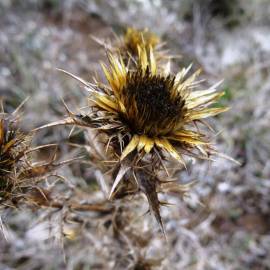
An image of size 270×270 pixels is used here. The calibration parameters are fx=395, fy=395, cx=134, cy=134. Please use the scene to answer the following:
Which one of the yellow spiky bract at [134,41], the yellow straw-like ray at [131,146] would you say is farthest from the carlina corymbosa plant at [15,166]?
the yellow spiky bract at [134,41]

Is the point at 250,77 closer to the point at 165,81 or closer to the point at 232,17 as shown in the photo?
the point at 232,17

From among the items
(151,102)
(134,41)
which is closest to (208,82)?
(134,41)

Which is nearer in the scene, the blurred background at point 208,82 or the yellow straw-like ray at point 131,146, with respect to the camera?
the yellow straw-like ray at point 131,146

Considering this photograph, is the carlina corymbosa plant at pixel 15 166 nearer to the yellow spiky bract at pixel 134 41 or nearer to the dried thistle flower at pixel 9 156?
the dried thistle flower at pixel 9 156

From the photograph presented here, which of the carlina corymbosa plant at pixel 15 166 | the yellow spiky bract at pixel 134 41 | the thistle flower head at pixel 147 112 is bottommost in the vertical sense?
the carlina corymbosa plant at pixel 15 166

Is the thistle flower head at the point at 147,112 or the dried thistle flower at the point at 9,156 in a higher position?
the thistle flower head at the point at 147,112

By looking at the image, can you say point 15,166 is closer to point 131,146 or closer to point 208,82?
point 131,146
